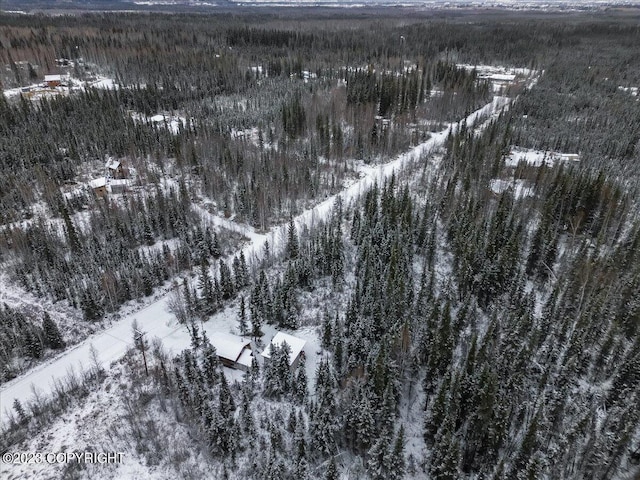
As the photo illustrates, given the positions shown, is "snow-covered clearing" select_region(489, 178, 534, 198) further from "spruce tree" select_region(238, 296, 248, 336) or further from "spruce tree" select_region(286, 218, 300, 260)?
"spruce tree" select_region(238, 296, 248, 336)

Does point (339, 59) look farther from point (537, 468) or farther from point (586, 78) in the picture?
point (537, 468)

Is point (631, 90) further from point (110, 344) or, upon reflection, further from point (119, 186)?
point (110, 344)

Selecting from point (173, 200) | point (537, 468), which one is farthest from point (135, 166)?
point (537, 468)

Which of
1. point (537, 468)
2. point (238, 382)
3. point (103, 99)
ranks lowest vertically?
point (238, 382)

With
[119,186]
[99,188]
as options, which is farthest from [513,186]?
[99,188]

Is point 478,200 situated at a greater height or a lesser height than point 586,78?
lesser

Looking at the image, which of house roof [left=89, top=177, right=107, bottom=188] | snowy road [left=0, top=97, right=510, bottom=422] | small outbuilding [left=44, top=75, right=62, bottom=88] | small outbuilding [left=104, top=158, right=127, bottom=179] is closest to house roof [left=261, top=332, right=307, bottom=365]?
snowy road [left=0, top=97, right=510, bottom=422]

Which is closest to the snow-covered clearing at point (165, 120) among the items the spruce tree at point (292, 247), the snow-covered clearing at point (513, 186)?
the spruce tree at point (292, 247)
